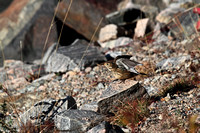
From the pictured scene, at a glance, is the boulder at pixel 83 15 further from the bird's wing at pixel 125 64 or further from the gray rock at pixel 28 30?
the bird's wing at pixel 125 64

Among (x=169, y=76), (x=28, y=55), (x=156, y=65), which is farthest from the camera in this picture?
(x=28, y=55)

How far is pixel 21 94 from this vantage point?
4309 mm

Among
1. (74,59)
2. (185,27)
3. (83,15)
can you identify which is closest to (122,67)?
(74,59)

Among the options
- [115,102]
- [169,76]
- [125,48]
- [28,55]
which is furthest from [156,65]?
[28,55]

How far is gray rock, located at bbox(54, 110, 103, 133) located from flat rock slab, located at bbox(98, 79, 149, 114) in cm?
18

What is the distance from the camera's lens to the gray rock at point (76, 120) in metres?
2.39

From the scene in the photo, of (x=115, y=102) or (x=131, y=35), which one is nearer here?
(x=115, y=102)

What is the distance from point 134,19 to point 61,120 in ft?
14.4

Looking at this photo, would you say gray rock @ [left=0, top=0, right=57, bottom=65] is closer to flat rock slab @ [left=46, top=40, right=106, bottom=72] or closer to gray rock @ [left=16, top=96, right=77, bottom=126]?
flat rock slab @ [left=46, top=40, right=106, bottom=72]

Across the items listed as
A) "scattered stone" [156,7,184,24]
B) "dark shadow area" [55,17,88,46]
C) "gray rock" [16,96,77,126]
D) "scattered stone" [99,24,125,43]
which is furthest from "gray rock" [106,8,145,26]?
"gray rock" [16,96,77,126]

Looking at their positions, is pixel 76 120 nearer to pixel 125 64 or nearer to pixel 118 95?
pixel 118 95

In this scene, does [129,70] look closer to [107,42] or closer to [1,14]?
[107,42]

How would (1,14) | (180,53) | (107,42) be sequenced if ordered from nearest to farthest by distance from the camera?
(180,53) < (107,42) < (1,14)

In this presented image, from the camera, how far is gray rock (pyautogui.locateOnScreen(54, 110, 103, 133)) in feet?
7.83
